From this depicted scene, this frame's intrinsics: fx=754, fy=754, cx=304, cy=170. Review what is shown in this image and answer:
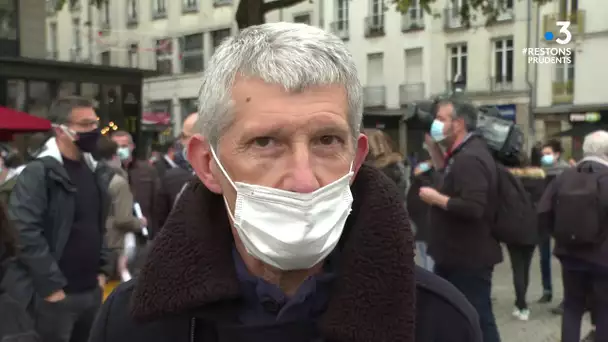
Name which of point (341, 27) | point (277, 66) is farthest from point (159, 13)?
point (277, 66)

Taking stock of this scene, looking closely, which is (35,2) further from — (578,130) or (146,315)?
(146,315)

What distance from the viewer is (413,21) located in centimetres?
3541

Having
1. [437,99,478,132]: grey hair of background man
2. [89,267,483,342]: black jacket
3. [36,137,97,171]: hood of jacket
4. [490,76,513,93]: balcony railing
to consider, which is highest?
[490,76,513,93]: balcony railing

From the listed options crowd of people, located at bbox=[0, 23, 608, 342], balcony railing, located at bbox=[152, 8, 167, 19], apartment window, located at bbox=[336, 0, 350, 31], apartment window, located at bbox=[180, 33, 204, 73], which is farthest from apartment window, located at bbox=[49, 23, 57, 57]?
crowd of people, located at bbox=[0, 23, 608, 342]

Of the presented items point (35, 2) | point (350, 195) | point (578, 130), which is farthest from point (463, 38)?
point (350, 195)

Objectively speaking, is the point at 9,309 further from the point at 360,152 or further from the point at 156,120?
the point at 156,120

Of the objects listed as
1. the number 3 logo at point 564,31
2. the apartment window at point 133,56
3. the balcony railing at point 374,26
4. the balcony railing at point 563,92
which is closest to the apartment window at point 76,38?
the apartment window at point 133,56

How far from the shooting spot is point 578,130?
78.1ft

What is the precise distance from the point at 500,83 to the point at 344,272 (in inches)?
1304

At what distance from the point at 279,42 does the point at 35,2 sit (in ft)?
61.5

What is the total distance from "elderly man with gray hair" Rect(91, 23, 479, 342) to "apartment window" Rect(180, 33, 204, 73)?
1499 inches

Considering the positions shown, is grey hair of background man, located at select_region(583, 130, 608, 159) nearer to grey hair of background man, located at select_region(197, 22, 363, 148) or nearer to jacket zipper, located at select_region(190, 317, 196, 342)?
grey hair of background man, located at select_region(197, 22, 363, 148)

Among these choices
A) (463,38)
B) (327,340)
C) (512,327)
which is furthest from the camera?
(463,38)

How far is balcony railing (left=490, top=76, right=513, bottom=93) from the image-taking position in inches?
1303
